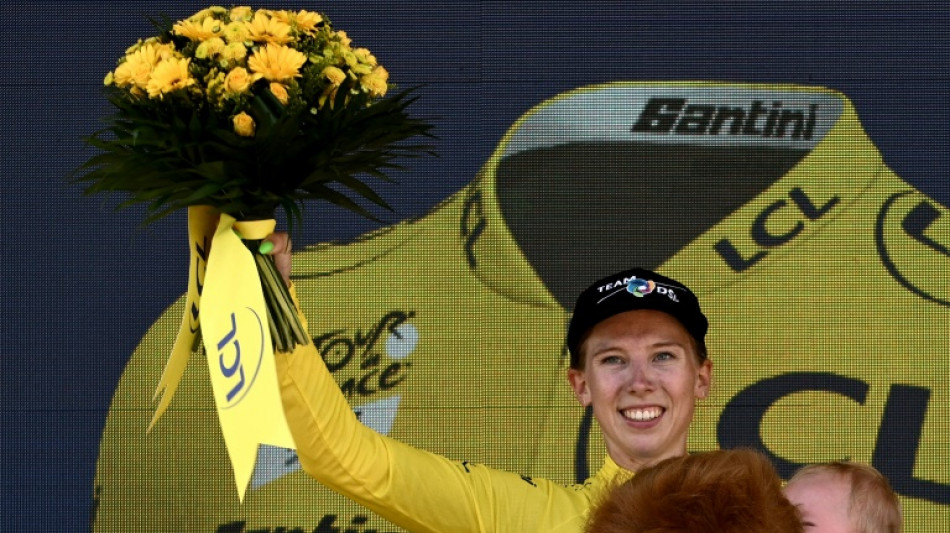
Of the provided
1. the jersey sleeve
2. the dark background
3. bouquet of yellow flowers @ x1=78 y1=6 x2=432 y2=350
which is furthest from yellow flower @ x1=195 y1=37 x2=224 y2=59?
the dark background

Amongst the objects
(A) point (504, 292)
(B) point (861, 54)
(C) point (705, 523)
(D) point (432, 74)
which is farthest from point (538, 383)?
(C) point (705, 523)

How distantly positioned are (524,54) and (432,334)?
84 cm

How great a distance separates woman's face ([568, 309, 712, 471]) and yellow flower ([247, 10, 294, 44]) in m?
0.75

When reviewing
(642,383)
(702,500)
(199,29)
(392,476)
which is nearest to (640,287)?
(642,383)

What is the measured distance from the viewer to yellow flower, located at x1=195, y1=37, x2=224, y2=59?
6.16 feet

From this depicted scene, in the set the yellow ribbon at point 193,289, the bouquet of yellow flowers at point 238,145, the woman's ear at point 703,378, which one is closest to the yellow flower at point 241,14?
the bouquet of yellow flowers at point 238,145

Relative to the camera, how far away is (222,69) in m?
1.89

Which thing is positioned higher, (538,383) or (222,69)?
(222,69)

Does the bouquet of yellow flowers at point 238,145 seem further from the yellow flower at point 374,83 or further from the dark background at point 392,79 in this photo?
the dark background at point 392,79

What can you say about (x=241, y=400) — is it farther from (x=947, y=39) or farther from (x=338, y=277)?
(x=947, y=39)

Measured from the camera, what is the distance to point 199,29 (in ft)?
6.31

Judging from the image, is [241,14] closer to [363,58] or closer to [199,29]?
[199,29]

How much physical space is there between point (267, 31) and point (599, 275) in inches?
72.1

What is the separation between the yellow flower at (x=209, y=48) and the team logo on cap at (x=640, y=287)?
31.6 inches
